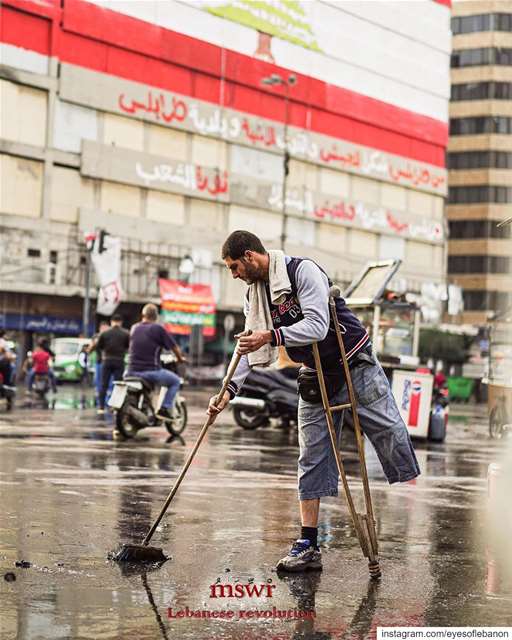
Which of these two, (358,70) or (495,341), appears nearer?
(495,341)

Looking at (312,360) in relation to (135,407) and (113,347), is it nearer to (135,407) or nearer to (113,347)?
(135,407)

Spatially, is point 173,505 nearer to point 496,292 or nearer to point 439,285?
point 439,285

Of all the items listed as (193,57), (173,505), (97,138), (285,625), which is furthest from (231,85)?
(285,625)

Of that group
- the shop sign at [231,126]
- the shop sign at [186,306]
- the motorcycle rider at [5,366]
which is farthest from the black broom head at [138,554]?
the shop sign at [231,126]

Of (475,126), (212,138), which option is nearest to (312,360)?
(212,138)

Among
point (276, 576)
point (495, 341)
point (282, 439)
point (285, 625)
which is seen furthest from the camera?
point (495, 341)

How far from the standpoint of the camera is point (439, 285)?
75.6 meters

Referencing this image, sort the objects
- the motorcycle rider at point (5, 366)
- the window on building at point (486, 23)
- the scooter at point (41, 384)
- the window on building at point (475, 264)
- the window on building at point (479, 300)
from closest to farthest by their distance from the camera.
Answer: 1. the motorcycle rider at point (5, 366)
2. the scooter at point (41, 384)
3. the window on building at point (486, 23)
4. the window on building at point (479, 300)
5. the window on building at point (475, 264)

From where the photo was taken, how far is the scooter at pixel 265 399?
19.3 metres

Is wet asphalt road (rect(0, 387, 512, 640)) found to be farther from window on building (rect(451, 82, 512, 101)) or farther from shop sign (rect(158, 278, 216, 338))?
window on building (rect(451, 82, 512, 101))

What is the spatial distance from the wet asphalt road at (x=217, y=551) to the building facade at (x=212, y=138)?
Result: 121 feet

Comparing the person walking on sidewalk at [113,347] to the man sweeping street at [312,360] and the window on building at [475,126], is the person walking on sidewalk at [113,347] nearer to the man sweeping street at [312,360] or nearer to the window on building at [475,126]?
the man sweeping street at [312,360]

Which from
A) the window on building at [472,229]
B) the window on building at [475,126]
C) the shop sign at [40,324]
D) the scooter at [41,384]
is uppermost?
the window on building at [475,126]

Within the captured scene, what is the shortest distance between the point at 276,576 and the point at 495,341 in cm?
1436
